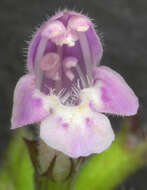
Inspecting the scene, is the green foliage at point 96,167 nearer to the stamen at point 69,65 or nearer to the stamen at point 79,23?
the stamen at point 69,65

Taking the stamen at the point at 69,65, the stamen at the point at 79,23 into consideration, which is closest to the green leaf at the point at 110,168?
the stamen at the point at 69,65

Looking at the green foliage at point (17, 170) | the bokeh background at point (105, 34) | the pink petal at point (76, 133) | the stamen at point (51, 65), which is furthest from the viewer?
the bokeh background at point (105, 34)

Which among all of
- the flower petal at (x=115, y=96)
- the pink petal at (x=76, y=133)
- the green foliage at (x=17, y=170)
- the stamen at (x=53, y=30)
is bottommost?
the green foliage at (x=17, y=170)

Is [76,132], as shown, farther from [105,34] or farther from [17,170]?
[105,34]

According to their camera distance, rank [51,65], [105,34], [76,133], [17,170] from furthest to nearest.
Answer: [105,34]
[17,170]
[51,65]
[76,133]

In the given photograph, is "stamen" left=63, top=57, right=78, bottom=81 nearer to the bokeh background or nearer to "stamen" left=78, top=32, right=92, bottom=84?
"stamen" left=78, top=32, right=92, bottom=84

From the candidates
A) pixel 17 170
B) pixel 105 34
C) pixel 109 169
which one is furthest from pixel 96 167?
pixel 105 34

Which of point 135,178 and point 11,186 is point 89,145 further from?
point 135,178

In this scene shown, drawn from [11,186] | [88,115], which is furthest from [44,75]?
[11,186]
